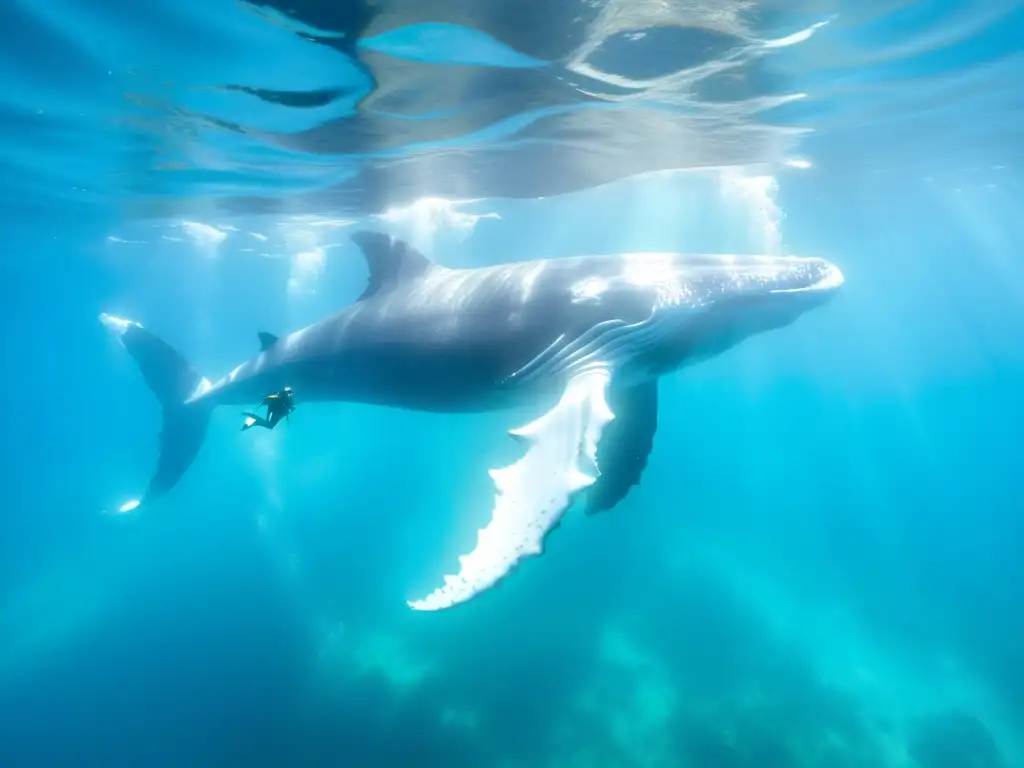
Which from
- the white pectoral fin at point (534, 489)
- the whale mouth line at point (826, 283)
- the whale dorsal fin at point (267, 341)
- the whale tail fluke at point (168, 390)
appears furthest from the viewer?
the whale tail fluke at point (168, 390)

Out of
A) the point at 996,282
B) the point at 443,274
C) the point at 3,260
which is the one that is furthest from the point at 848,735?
the point at 996,282

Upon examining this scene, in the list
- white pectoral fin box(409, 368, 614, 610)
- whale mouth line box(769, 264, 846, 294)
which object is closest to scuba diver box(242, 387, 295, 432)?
white pectoral fin box(409, 368, 614, 610)

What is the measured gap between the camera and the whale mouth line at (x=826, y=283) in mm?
7797

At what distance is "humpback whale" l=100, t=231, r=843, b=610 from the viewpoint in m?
6.08

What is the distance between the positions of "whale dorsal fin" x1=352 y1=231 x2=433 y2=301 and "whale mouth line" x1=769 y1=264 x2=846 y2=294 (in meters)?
5.44

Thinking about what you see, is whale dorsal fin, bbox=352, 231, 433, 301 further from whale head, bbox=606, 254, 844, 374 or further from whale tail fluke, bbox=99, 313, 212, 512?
whale tail fluke, bbox=99, 313, 212, 512

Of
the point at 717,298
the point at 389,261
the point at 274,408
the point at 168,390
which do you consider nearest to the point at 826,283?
the point at 717,298

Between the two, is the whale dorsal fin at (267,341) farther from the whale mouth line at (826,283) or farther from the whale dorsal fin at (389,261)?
the whale mouth line at (826,283)

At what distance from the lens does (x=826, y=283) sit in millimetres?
7969

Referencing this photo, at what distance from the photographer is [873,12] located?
472 inches

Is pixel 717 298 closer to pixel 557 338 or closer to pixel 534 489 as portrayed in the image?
pixel 557 338

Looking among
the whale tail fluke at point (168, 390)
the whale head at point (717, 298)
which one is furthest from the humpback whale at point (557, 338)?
the whale tail fluke at point (168, 390)

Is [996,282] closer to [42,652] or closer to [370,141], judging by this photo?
[370,141]

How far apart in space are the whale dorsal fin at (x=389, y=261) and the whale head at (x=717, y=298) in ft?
11.9
